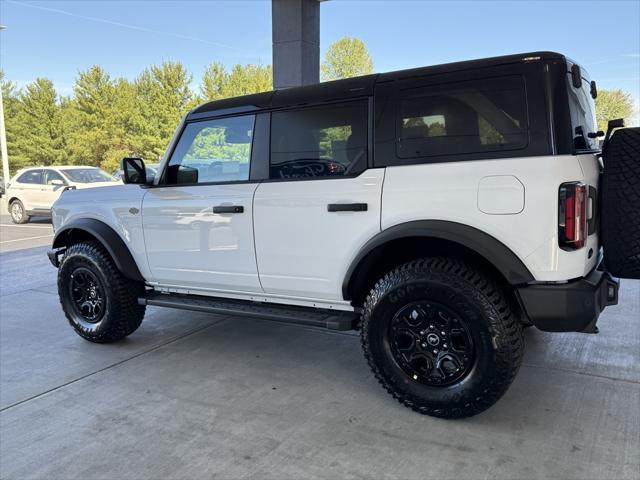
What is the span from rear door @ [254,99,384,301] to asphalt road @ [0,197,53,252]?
814 centimetres

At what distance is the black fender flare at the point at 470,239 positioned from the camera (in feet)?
8.83

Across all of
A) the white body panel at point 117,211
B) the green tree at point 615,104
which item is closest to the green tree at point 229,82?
the green tree at point 615,104

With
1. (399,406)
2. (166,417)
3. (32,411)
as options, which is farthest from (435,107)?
(32,411)

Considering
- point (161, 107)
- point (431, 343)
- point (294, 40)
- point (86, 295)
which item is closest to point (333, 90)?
point (431, 343)

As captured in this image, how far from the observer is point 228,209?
3.64m

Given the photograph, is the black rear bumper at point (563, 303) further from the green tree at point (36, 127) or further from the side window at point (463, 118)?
the green tree at point (36, 127)

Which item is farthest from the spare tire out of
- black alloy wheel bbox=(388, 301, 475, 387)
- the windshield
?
the windshield

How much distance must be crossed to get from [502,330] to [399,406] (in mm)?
821

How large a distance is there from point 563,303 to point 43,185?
1476 cm

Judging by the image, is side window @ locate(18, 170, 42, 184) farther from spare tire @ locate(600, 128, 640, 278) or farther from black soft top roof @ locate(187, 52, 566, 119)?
spare tire @ locate(600, 128, 640, 278)

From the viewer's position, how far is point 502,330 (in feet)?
9.04

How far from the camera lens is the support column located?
9320mm

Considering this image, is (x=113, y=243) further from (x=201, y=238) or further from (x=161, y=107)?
(x=161, y=107)

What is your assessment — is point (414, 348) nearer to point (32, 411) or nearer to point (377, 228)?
point (377, 228)
